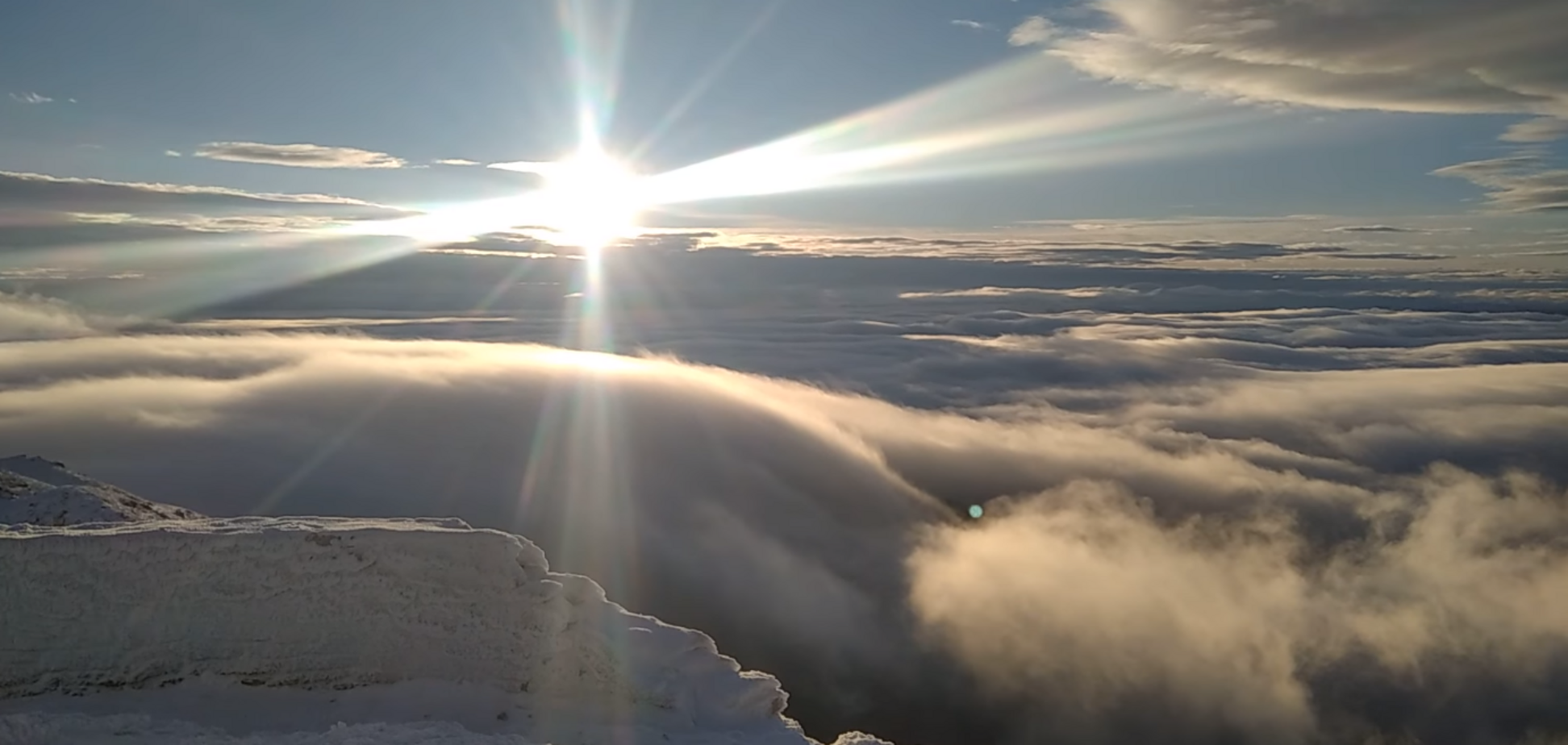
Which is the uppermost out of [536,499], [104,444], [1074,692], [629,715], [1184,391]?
[629,715]

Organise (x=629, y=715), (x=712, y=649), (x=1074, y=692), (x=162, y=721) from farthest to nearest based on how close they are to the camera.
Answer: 1. (x=1074, y=692)
2. (x=712, y=649)
3. (x=629, y=715)
4. (x=162, y=721)

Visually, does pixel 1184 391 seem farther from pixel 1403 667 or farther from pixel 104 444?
pixel 104 444

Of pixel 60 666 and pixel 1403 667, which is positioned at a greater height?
pixel 60 666

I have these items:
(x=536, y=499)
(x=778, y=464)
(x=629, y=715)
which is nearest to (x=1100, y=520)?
(x=778, y=464)

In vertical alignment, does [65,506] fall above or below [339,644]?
above

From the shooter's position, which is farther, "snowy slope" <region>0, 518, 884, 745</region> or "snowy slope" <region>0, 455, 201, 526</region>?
"snowy slope" <region>0, 455, 201, 526</region>

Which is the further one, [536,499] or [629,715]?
[536,499]

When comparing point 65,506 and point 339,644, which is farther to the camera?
point 65,506

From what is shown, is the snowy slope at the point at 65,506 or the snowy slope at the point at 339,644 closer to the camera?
the snowy slope at the point at 339,644
